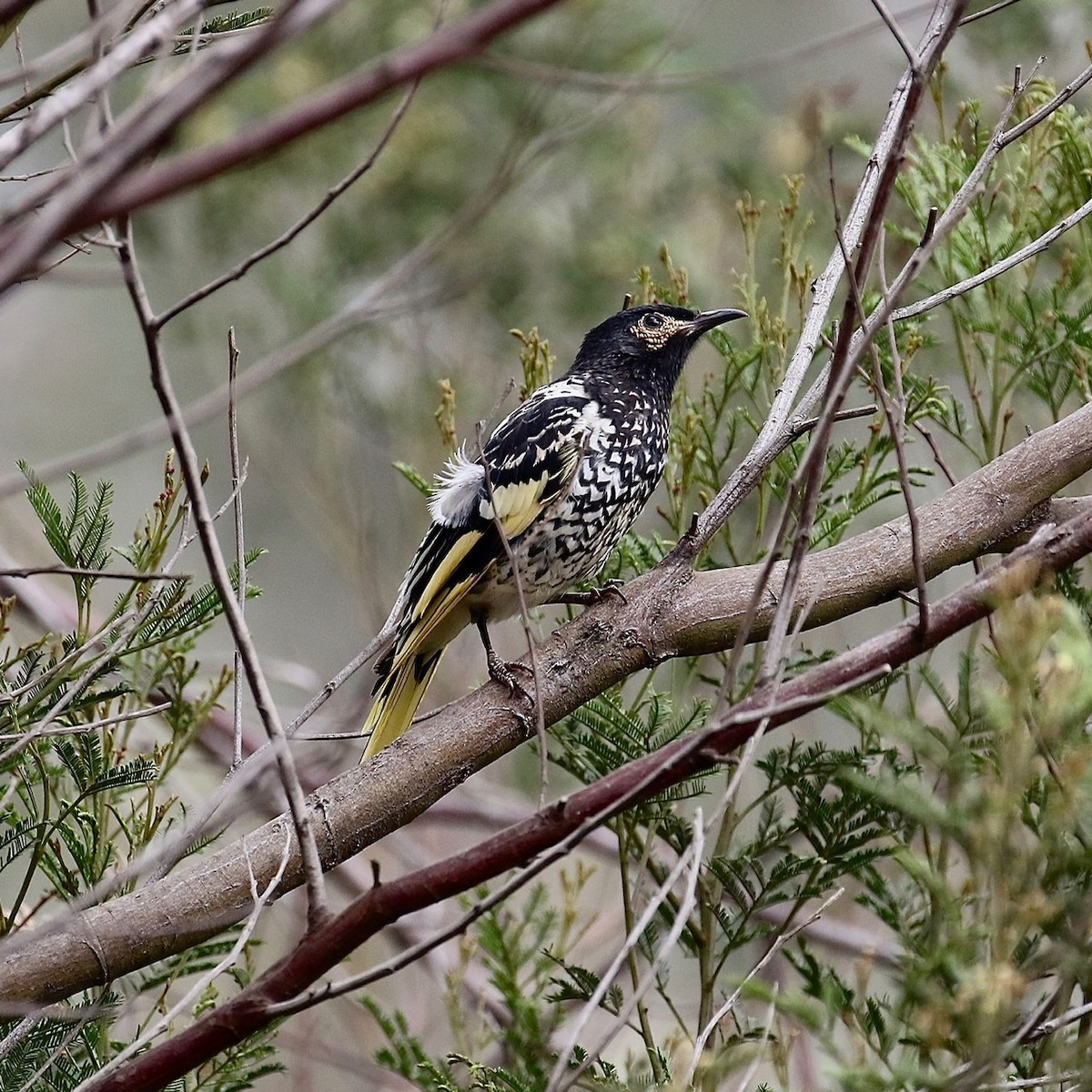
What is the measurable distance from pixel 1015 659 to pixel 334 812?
54.3 inches

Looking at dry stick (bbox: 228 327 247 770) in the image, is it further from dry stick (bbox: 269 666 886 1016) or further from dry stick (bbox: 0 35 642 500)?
dry stick (bbox: 269 666 886 1016)

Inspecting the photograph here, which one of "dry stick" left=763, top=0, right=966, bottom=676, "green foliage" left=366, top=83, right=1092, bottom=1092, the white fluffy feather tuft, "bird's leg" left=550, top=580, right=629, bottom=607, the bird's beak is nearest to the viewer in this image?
"green foliage" left=366, top=83, right=1092, bottom=1092

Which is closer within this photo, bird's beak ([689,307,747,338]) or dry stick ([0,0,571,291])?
dry stick ([0,0,571,291])

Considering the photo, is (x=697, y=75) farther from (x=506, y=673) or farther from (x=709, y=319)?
(x=709, y=319)

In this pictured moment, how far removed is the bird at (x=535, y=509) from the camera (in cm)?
318

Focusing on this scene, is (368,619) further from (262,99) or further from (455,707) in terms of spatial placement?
(455,707)

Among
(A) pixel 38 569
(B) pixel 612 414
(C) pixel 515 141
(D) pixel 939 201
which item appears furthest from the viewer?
(B) pixel 612 414

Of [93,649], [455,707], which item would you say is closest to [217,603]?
[93,649]

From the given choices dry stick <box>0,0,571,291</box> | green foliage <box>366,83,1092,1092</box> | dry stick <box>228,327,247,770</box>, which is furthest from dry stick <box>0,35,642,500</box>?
green foliage <box>366,83,1092,1092</box>

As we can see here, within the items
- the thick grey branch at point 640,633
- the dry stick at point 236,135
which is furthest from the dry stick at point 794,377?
the dry stick at point 236,135

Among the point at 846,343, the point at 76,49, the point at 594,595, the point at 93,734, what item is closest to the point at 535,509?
the point at 594,595

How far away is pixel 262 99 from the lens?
6141 mm

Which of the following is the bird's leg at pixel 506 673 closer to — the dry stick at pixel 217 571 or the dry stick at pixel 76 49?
the dry stick at pixel 217 571

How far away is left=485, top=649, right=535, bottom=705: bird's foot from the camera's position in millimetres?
2574
